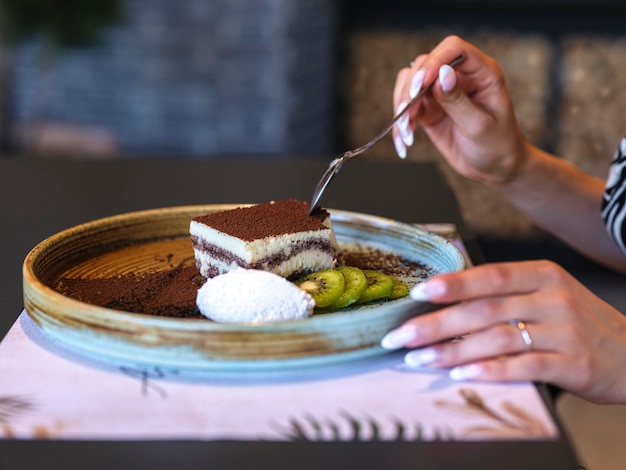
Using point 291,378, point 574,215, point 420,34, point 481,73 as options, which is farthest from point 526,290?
point 420,34

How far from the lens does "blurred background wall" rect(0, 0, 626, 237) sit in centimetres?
368

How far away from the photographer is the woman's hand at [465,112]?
4.55ft

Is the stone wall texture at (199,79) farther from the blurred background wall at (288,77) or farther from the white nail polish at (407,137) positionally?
the white nail polish at (407,137)

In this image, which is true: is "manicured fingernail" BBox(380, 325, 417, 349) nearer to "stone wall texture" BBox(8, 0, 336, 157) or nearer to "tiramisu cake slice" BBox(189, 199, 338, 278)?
"tiramisu cake slice" BBox(189, 199, 338, 278)

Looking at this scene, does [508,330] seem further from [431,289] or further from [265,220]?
[265,220]

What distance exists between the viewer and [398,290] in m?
1.09

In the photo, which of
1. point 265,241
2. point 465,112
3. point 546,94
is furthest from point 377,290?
point 546,94

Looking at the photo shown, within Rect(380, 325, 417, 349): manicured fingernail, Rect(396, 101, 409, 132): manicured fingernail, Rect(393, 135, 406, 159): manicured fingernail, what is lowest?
Rect(380, 325, 417, 349): manicured fingernail

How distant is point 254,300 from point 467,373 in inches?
9.7

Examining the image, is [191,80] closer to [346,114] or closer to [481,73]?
[346,114]

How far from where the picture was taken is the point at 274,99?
3.90 meters

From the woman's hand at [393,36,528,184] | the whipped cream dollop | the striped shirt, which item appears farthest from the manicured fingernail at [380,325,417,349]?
the striped shirt

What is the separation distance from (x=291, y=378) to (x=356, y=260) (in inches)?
17.1

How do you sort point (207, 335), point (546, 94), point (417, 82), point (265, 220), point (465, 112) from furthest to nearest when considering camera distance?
point (546, 94)
point (465, 112)
point (417, 82)
point (265, 220)
point (207, 335)
